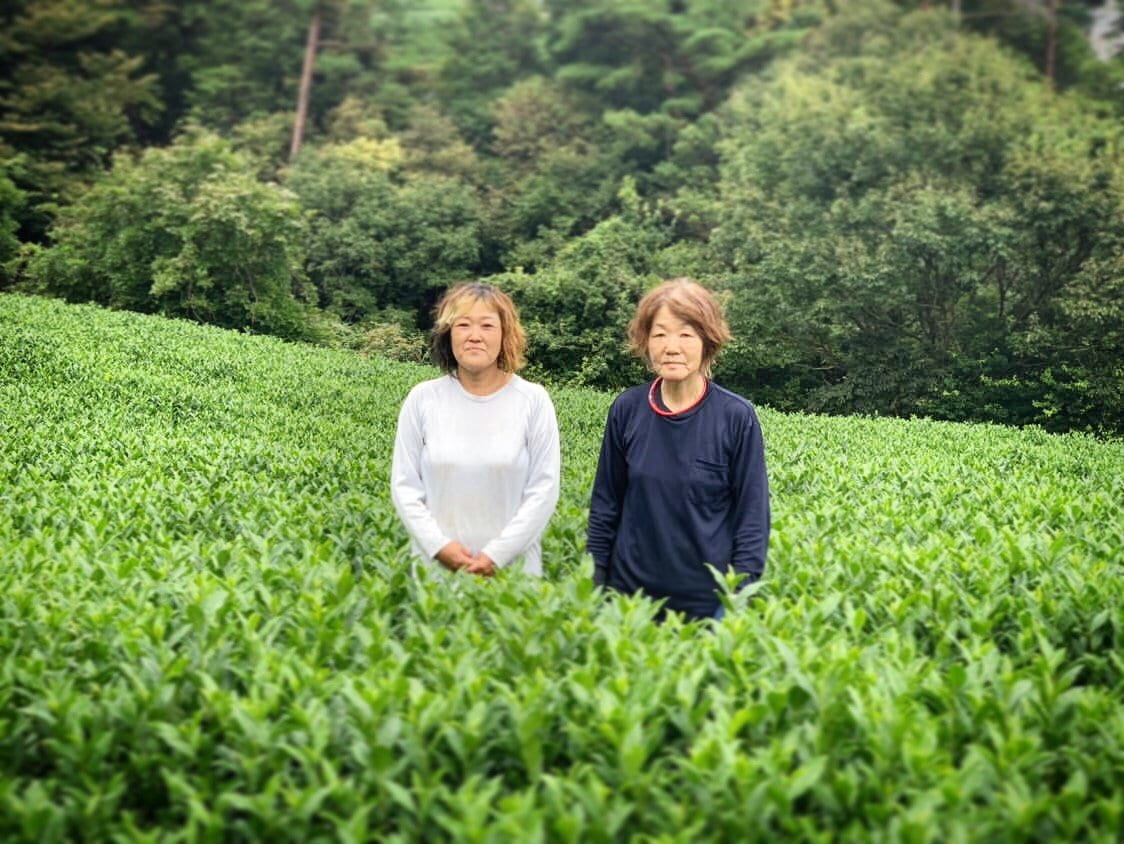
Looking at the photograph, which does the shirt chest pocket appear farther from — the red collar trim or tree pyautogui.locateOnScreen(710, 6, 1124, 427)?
tree pyautogui.locateOnScreen(710, 6, 1124, 427)

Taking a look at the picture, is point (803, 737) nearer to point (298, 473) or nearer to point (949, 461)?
point (298, 473)

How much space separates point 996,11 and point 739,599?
32.4 m

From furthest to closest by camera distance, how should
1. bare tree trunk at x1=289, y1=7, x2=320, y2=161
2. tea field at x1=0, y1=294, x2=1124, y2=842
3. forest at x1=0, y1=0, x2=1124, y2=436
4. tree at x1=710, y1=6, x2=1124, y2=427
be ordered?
bare tree trunk at x1=289, y1=7, x2=320, y2=161 → forest at x1=0, y1=0, x2=1124, y2=436 → tree at x1=710, y1=6, x2=1124, y2=427 → tea field at x1=0, y1=294, x2=1124, y2=842

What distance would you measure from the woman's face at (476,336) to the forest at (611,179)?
2137cm

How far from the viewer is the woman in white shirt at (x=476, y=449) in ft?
11.5

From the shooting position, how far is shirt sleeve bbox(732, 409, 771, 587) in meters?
3.33

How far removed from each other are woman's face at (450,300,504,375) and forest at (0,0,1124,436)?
70.1 feet

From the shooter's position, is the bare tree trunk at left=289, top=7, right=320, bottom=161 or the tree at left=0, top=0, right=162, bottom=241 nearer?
the tree at left=0, top=0, right=162, bottom=241

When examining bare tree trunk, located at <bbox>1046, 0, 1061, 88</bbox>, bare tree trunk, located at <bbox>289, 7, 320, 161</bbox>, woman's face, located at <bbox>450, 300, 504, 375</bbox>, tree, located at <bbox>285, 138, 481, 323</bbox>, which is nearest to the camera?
woman's face, located at <bbox>450, 300, 504, 375</bbox>

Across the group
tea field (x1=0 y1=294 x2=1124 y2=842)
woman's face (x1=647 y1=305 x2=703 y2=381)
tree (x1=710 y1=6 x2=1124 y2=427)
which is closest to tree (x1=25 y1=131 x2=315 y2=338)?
tree (x1=710 y1=6 x2=1124 y2=427)

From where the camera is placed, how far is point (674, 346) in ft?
10.8

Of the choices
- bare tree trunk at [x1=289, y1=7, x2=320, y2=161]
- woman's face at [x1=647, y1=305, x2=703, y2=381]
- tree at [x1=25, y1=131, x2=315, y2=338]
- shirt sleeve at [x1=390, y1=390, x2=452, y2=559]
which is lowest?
tree at [x1=25, y1=131, x2=315, y2=338]

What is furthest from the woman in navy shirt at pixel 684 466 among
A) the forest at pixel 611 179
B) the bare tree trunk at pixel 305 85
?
the bare tree trunk at pixel 305 85

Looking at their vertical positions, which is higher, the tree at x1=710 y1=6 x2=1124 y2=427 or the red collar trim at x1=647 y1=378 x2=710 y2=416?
the red collar trim at x1=647 y1=378 x2=710 y2=416
